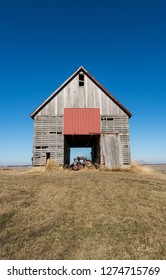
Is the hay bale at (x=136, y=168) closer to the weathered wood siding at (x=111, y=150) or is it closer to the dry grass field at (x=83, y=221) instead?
the weathered wood siding at (x=111, y=150)

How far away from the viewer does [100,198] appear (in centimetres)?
1019

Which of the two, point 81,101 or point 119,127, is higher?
point 81,101

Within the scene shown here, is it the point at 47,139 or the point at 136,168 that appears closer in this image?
the point at 136,168

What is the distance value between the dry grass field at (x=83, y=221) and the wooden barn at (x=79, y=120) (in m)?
9.82

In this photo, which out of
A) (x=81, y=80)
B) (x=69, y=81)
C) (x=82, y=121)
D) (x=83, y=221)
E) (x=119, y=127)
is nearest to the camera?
(x=83, y=221)

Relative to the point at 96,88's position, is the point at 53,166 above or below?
below

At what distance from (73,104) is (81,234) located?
1730 cm

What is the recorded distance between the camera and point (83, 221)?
25.4 feet

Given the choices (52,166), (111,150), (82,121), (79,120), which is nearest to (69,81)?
(79,120)

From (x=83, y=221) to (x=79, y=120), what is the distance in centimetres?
1570

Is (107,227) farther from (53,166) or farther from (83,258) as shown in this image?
(53,166)

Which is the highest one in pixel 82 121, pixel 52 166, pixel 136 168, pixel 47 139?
pixel 82 121

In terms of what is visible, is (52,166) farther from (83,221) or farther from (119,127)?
(83,221)
